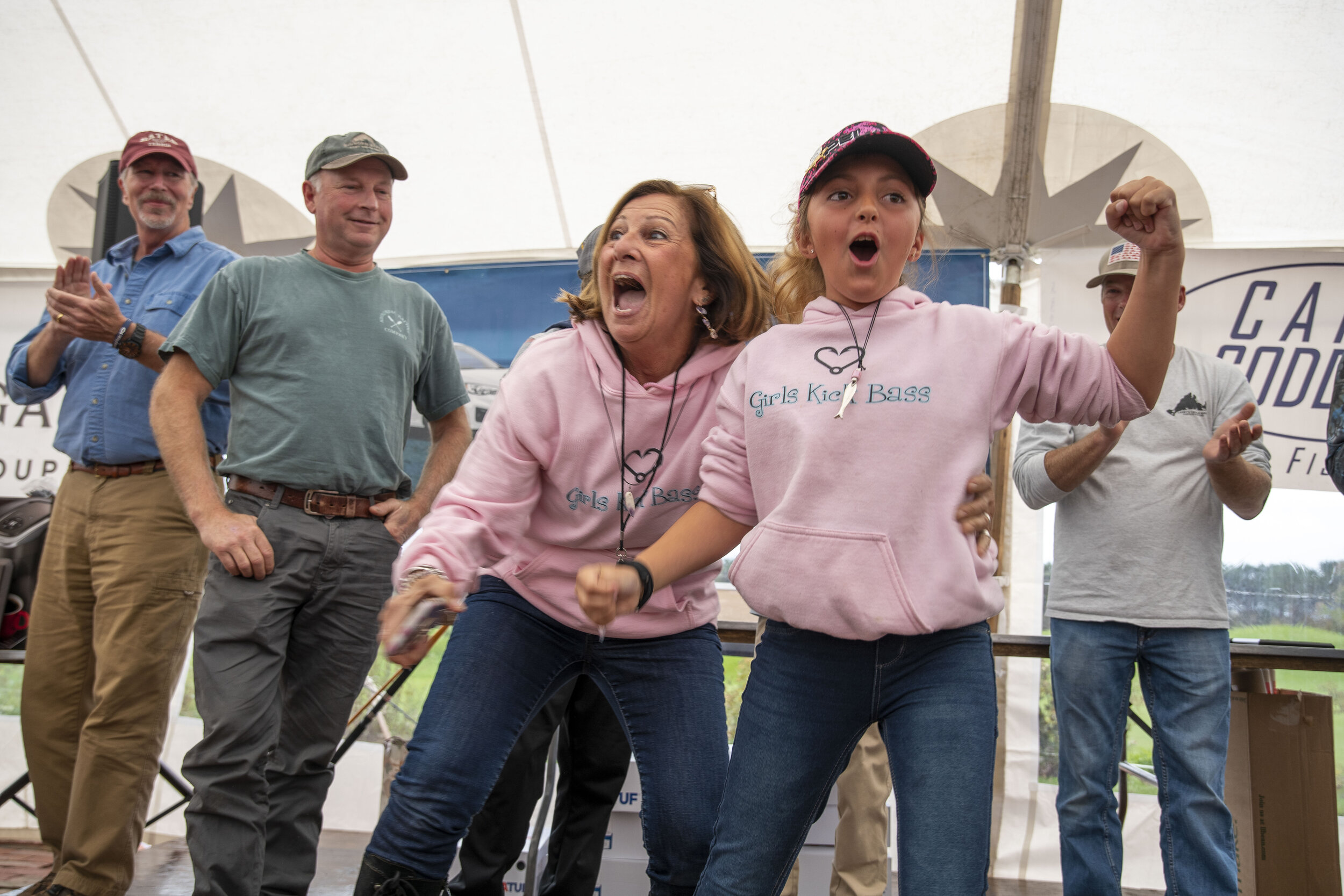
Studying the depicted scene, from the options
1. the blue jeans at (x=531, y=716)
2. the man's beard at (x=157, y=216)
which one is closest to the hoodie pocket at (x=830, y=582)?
the blue jeans at (x=531, y=716)

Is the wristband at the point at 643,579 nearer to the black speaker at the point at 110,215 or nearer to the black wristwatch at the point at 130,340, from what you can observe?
the black wristwatch at the point at 130,340

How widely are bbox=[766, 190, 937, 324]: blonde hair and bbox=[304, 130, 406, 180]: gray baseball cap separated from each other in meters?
1.35

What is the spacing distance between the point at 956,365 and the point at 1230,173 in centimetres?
292

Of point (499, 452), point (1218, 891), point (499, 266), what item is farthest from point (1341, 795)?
point (499, 266)

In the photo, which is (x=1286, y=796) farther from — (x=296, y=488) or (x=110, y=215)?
(x=110, y=215)

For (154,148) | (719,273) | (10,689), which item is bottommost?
(10,689)

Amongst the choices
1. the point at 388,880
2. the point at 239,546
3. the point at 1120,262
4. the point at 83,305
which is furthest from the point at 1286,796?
the point at 83,305

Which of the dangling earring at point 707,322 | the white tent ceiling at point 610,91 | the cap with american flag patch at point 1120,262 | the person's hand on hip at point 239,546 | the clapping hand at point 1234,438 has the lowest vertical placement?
the person's hand on hip at point 239,546

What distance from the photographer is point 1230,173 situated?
364cm

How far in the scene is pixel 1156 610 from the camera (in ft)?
8.59

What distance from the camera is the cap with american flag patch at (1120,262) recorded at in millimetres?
2920

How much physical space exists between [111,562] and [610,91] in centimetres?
271

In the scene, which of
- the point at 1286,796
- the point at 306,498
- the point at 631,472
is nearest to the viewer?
the point at 631,472

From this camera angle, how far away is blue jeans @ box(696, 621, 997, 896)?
1364 millimetres
